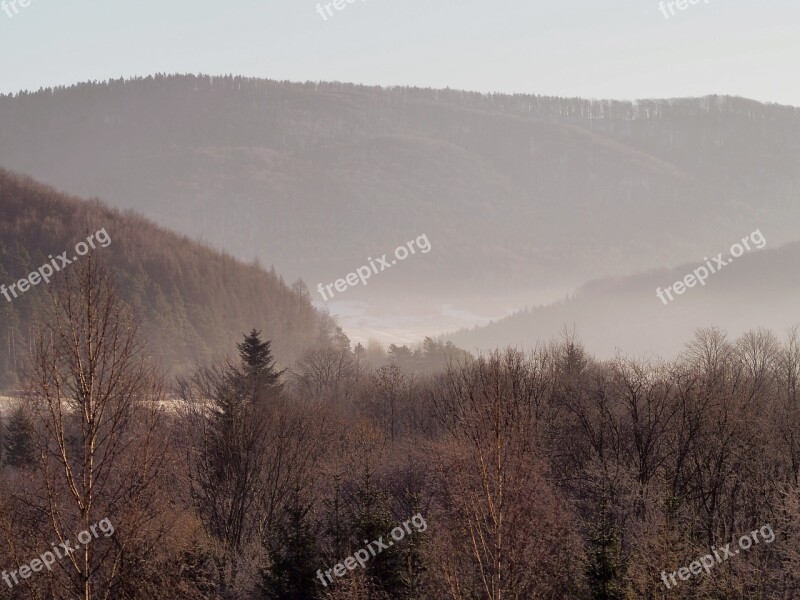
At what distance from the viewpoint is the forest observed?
18688mm

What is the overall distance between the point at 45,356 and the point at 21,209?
599 ft

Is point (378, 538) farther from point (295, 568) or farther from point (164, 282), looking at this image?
point (164, 282)

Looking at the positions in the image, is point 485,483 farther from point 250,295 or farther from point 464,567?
point 250,295

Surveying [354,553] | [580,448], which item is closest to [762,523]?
[580,448]

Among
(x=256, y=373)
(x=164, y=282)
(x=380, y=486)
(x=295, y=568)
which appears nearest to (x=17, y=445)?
(x=256, y=373)

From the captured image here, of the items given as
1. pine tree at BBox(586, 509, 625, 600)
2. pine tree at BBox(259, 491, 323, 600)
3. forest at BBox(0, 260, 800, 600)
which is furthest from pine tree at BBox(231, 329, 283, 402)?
pine tree at BBox(586, 509, 625, 600)

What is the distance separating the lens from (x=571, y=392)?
194ft

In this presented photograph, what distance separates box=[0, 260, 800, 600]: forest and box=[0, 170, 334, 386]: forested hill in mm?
92322

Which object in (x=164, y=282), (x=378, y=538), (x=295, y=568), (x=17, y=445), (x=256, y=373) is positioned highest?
(x=164, y=282)

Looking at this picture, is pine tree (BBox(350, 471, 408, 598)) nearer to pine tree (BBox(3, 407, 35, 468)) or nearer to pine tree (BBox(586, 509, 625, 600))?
pine tree (BBox(586, 509, 625, 600))

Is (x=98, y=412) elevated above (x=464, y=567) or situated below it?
above

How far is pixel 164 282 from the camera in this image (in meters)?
182

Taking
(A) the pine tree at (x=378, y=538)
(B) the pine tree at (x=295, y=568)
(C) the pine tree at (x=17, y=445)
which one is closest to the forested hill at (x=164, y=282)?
(C) the pine tree at (x=17, y=445)

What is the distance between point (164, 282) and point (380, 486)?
138 metres
